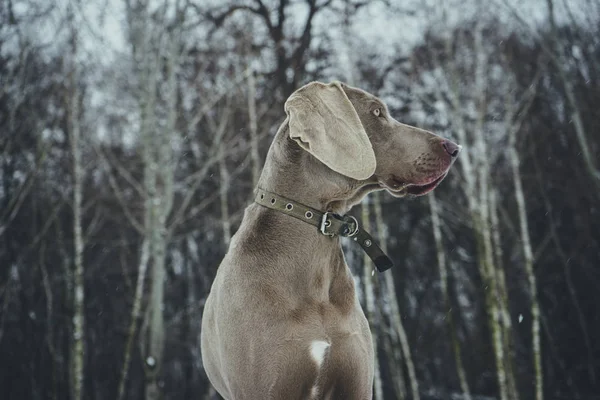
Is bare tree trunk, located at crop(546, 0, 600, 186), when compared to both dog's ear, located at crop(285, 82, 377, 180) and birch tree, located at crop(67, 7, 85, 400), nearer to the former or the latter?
birch tree, located at crop(67, 7, 85, 400)

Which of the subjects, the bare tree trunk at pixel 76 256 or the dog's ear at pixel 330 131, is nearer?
the dog's ear at pixel 330 131

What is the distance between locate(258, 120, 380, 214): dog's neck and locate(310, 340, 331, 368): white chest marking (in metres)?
0.60

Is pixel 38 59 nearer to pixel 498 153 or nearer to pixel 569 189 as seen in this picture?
pixel 498 153

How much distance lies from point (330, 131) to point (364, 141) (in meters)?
0.16

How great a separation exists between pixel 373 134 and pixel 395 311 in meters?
9.21

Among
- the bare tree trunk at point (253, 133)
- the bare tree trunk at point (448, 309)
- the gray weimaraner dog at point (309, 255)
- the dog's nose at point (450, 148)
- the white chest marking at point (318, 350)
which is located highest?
the bare tree trunk at point (253, 133)

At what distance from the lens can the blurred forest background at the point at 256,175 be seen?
1097 centimetres

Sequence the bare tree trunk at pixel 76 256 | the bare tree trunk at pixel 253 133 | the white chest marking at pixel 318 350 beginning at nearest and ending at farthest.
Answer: the white chest marking at pixel 318 350 < the bare tree trunk at pixel 76 256 < the bare tree trunk at pixel 253 133

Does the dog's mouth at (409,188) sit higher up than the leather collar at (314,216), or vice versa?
the dog's mouth at (409,188)

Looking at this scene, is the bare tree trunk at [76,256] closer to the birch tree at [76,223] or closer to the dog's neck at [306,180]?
the birch tree at [76,223]

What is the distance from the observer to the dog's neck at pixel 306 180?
9.12ft

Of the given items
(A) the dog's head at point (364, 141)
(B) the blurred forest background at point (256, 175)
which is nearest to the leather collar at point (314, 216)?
(A) the dog's head at point (364, 141)

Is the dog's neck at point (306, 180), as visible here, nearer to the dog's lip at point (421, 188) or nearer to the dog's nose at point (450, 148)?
the dog's lip at point (421, 188)

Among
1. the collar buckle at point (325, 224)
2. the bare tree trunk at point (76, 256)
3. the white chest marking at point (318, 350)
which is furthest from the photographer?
the bare tree trunk at point (76, 256)
